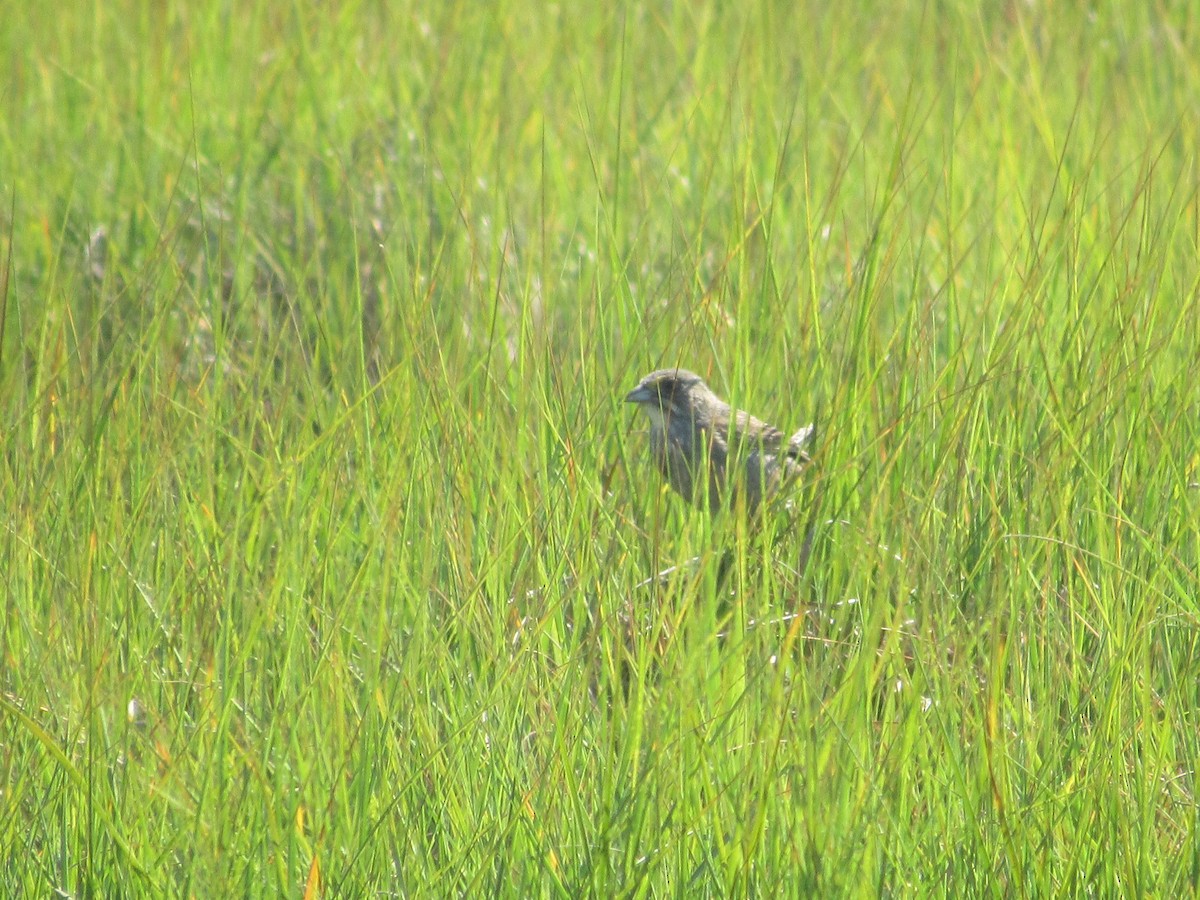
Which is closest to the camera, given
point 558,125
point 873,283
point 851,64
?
point 873,283

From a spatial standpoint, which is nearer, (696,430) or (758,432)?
(758,432)

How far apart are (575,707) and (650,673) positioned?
304 millimetres

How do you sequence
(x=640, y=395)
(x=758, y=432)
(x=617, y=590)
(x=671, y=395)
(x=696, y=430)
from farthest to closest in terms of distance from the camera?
(x=671, y=395), (x=640, y=395), (x=696, y=430), (x=758, y=432), (x=617, y=590)

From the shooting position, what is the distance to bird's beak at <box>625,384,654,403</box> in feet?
11.0

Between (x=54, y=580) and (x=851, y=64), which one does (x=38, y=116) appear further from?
(x=54, y=580)

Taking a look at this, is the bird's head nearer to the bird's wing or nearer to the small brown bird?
the small brown bird

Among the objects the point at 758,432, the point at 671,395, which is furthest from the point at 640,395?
the point at 758,432

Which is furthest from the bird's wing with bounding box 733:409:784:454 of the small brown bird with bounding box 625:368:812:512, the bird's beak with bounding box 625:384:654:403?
the bird's beak with bounding box 625:384:654:403

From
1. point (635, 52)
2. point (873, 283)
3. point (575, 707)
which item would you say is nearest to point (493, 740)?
point (575, 707)

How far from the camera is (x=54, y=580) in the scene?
2.52m

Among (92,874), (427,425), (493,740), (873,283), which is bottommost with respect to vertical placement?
(92,874)

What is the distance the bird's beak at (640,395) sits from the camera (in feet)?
11.0

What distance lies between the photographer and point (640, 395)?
11.1 ft

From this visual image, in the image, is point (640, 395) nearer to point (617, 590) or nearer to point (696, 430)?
point (696, 430)
